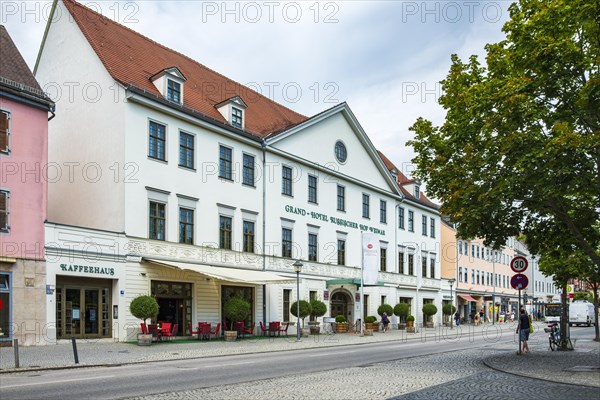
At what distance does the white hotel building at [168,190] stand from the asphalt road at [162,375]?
8.22 metres

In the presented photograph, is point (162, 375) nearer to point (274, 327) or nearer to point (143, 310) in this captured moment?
point (143, 310)

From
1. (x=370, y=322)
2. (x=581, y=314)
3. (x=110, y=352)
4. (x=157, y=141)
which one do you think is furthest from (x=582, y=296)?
(x=110, y=352)

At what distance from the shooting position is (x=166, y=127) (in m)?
31.9

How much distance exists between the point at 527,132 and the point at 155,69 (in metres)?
22.9

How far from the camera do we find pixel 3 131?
81.9ft

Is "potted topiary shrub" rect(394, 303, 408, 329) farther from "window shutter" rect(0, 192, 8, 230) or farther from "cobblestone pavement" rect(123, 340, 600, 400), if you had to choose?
"window shutter" rect(0, 192, 8, 230)

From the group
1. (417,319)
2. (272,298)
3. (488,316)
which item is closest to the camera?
(272,298)

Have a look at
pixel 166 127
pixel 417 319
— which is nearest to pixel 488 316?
pixel 417 319

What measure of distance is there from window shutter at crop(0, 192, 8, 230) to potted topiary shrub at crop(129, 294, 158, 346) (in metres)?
5.97

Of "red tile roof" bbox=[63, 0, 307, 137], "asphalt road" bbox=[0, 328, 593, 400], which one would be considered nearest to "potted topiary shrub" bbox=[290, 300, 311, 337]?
"red tile roof" bbox=[63, 0, 307, 137]

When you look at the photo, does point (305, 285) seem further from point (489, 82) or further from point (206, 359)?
point (489, 82)

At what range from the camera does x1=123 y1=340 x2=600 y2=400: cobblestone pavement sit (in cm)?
1252

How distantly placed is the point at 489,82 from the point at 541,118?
1796mm

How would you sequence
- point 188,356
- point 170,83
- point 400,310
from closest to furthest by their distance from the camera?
point 188,356, point 170,83, point 400,310
